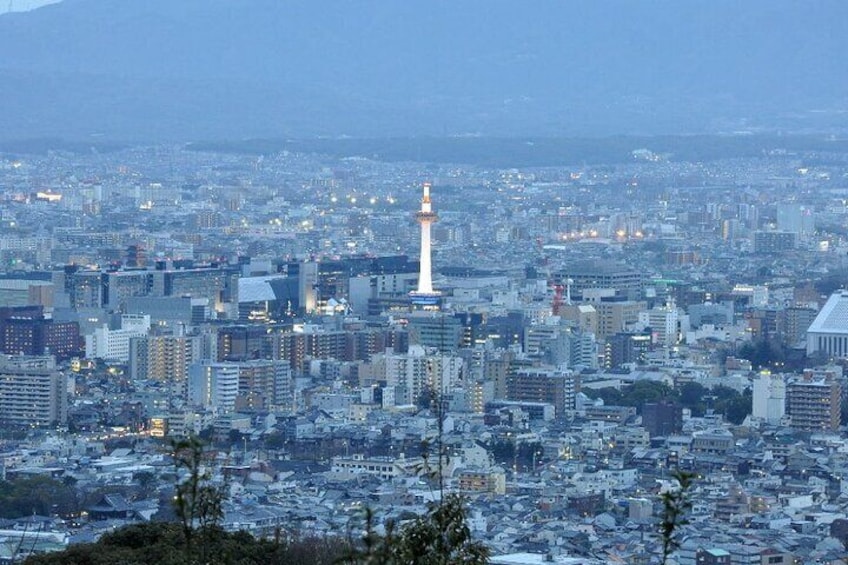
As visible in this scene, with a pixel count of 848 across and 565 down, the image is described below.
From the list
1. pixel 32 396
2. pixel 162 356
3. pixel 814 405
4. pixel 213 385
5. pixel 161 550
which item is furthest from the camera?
pixel 162 356

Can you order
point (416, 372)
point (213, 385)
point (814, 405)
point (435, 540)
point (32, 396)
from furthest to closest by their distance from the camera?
point (416, 372)
point (213, 385)
point (32, 396)
point (814, 405)
point (435, 540)

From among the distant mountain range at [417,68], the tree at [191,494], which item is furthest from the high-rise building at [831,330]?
the distant mountain range at [417,68]

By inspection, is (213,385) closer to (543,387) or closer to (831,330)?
(543,387)

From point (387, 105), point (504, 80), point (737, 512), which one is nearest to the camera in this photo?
point (737, 512)

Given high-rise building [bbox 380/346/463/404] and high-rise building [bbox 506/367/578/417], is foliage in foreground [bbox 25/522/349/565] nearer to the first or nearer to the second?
high-rise building [bbox 506/367/578/417]

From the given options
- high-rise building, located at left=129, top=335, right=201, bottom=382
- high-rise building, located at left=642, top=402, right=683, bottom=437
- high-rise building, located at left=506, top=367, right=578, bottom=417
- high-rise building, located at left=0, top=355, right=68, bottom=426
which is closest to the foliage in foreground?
high-rise building, located at left=642, top=402, right=683, bottom=437

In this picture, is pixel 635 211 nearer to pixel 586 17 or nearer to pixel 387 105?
pixel 387 105

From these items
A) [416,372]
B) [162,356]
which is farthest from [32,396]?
[416,372]

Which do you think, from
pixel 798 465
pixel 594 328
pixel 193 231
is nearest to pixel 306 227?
pixel 193 231

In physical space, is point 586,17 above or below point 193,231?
above
